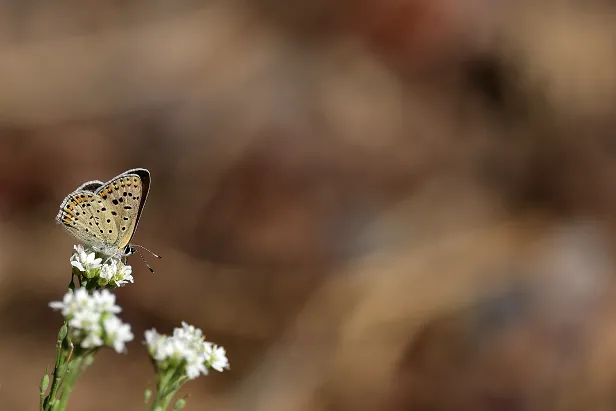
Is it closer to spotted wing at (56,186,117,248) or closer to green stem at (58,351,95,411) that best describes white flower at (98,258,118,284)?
spotted wing at (56,186,117,248)

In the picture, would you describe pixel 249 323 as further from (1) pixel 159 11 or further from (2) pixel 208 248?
(1) pixel 159 11

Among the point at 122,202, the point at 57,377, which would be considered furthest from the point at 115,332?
the point at 122,202

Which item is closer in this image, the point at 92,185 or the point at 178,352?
the point at 178,352

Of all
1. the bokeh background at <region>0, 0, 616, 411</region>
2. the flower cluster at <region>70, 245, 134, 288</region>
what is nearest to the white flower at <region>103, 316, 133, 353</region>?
the flower cluster at <region>70, 245, 134, 288</region>

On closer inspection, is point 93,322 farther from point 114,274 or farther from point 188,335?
point 114,274

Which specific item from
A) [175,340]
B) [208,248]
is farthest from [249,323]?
[175,340]

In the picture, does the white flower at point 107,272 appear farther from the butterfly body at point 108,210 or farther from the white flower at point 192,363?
the white flower at point 192,363

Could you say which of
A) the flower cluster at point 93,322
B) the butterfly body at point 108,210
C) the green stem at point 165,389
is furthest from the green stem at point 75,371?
the butterfly body at point 108,210
